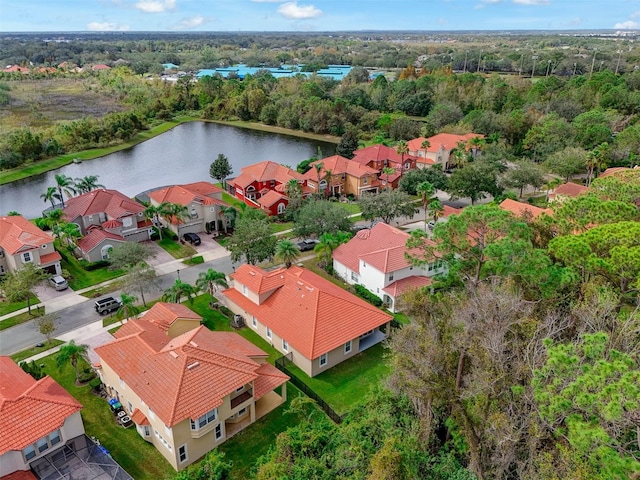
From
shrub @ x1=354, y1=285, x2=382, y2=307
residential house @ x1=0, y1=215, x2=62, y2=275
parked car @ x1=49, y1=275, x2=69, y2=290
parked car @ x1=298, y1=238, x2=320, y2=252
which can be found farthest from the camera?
parked car @ x1=298, y1=238, x2=320, y2=252

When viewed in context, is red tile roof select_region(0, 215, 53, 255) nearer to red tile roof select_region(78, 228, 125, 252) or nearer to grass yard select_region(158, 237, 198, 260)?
red tile roof select_region(78, 228, 125, 252)

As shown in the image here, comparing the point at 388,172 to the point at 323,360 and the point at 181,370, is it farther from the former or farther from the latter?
the point at 181,370

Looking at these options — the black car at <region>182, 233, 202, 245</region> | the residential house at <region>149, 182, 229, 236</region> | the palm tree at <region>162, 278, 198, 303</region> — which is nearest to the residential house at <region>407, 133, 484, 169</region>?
the residential house at <region>149, 182, 229, 236</region>

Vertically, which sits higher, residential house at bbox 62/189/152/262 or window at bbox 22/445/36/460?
residential house at bbox 62/189/152/262

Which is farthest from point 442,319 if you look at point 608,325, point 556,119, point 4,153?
point 4,153

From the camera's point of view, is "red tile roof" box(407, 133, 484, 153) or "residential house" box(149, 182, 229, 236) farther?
"red tile roof" box(407, 133, 484, 153)

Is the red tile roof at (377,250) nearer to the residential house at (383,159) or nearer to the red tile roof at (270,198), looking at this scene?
the red tile roof at (270,198)

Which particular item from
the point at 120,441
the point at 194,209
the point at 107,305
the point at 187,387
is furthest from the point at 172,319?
the point at 194,209
